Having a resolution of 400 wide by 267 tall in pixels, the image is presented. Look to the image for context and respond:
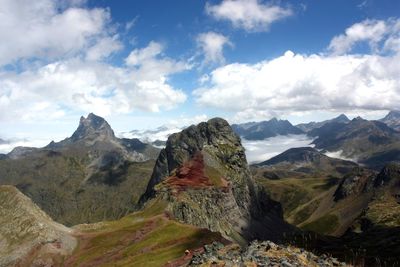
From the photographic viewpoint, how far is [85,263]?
4496 inches

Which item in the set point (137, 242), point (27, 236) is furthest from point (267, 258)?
point (27, 236)

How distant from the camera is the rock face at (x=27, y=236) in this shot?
123325 millimetres

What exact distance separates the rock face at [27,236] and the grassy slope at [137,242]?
17.3 feet

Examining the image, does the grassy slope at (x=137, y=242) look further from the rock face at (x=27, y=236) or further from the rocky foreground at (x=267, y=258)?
the rocky foreground at (x=267, y=258)

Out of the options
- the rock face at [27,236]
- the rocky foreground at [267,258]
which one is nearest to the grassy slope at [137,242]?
the rock face at [27,236]

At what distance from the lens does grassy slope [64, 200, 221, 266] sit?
4006 inches

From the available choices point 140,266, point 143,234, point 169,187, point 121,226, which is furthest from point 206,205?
point 140,266

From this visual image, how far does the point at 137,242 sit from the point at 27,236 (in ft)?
120

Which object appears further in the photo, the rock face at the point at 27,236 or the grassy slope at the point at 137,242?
the rock face at the point at 27,236

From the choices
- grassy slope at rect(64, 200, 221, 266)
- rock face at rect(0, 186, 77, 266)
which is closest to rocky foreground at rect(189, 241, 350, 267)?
grassy slope at rect(64, 200, 221, 266)

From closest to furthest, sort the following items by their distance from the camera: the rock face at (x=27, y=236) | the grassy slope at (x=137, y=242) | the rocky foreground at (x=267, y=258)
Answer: the rocky foreground at (x=267, y=258)
the grassy slope at (x=137, y=242)
the rock face at (x=27, y=236)

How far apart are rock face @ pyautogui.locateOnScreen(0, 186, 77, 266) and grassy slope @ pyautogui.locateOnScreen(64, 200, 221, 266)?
5.27 meters

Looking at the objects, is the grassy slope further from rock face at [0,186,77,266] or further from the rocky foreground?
the rocky foreground

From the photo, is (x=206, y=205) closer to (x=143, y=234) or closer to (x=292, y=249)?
(x=143, y=234)
